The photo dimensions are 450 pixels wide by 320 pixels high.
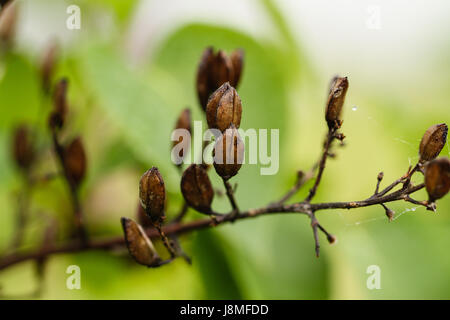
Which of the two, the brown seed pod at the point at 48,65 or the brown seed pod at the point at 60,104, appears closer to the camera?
the brown seed pod at the point at 60,104

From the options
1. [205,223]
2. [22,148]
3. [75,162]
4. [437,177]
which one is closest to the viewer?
[437,177]

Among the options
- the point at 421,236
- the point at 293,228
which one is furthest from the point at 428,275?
the point at 293,228

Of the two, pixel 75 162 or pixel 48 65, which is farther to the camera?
pixel 48 65

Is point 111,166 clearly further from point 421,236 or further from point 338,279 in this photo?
point 421,236

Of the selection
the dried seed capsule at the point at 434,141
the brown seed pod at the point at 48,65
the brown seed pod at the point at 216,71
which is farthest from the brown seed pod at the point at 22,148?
the dried seed capsule at the point at 434,141

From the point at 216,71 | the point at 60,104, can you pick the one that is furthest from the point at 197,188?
the point at 60,104

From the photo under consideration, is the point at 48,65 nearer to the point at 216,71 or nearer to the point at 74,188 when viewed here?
the point at 74,188

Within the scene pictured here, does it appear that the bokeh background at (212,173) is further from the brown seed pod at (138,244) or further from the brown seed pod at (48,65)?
the brown seed pod at (138,244)

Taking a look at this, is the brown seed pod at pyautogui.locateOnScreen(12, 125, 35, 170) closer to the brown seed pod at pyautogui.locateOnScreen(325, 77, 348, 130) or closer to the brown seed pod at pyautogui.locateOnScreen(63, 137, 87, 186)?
the brown seed pod at pyautogui.locateOnScreen(63, 137, 87, 186)
